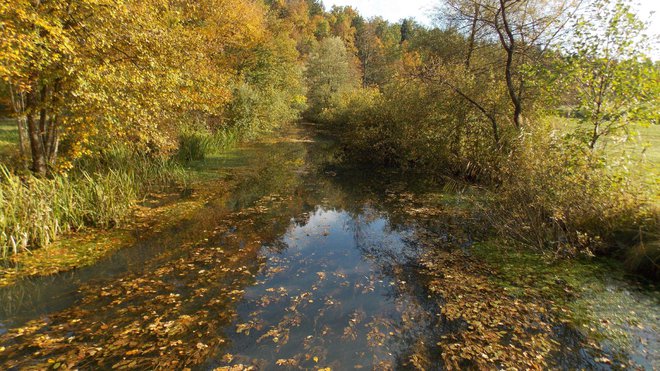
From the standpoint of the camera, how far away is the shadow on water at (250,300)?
5172mm

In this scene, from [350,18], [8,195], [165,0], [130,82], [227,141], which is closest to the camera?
[8,195]

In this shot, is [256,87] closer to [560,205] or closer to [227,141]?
[227,141]

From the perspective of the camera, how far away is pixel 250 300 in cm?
670

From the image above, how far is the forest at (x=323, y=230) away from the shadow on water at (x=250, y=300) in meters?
0.04

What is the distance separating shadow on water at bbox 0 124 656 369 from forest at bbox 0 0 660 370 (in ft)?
0.13

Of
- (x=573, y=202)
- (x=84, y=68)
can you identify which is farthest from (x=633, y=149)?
(x=84, y=68)

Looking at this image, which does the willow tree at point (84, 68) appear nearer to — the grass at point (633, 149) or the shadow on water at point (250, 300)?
the shadow on water at point (250, 300)

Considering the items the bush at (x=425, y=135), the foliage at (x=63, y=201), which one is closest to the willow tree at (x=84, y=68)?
the foliage at (x=63, y=201)

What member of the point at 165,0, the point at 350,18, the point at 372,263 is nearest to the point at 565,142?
the point at 372,263

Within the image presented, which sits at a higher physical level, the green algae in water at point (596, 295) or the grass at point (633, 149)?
the grass at point (633, 149)

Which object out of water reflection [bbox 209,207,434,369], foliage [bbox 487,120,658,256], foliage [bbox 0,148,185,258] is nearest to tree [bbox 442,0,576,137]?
foliage [bbox 487,120,658,256]

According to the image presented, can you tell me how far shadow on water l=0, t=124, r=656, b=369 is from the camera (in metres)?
5.17

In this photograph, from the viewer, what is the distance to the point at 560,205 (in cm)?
838

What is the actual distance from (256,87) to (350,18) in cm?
8138
